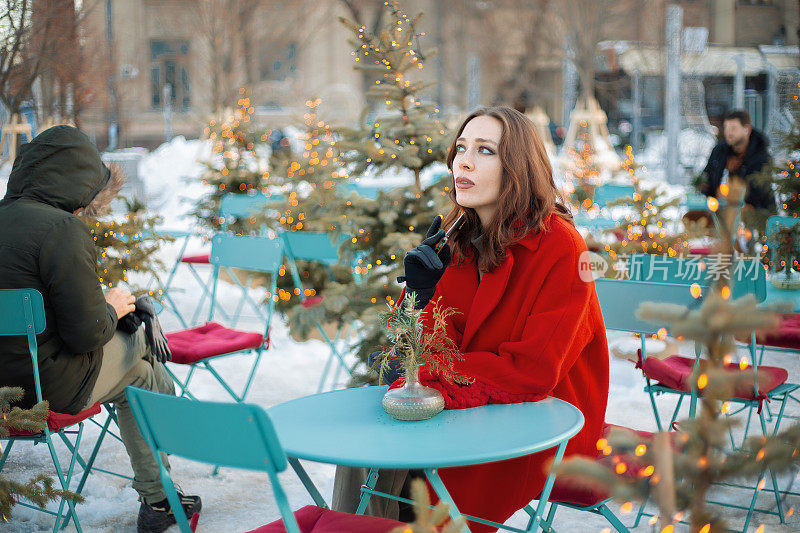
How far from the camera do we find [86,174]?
3369 mm

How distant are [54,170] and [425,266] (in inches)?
64.1

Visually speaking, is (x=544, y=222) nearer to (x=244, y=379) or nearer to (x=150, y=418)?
(x=150, y=418)

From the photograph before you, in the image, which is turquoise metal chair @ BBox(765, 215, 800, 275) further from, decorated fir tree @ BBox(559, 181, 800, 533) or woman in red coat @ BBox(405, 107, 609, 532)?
decorated fir tree @ BBox(559, 181, 800, 533)

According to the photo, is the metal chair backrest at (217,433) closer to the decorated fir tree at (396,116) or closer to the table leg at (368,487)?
the table leg at (368,487)

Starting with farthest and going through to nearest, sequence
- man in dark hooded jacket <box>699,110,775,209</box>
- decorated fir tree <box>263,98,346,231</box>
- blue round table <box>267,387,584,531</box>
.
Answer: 1. man in dark hooded jacket <box>699,110,775,209</box>
2. decorated fir tree <box>263,98,346,231</box>
3. blue round table <box>267,387,584,531</box>

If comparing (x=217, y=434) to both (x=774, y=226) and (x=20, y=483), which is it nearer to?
(x=20, y=483)

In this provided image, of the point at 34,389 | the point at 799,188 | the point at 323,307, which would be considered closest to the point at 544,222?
the point at 34,389

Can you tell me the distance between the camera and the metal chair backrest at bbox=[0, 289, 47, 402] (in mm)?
2992

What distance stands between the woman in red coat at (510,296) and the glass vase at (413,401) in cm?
10

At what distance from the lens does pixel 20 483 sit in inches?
106

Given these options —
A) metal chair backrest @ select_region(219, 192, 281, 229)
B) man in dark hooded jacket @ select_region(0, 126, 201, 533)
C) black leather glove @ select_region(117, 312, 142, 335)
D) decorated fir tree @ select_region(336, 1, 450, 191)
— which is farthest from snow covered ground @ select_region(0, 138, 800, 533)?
decorated fir tree @ select_region(336, 1, 450, 191)

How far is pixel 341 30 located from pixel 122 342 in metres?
29.2

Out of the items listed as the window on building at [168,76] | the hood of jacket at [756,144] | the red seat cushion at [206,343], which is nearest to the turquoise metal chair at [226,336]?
the red seat cushion at [206,343]

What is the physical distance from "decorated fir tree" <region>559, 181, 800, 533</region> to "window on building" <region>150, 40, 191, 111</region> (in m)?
25.5
